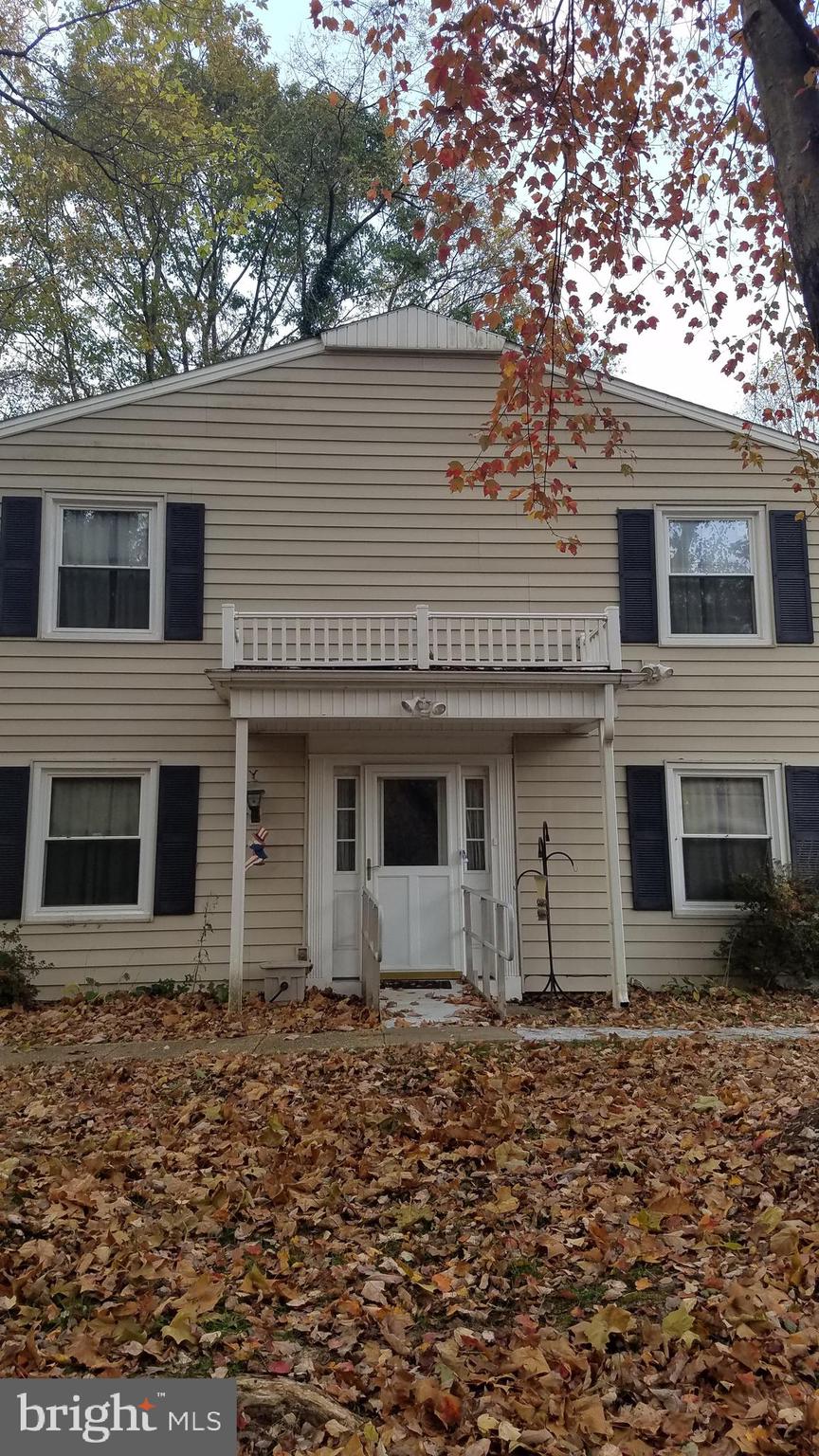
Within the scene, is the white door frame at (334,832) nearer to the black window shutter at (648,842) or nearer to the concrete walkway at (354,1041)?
the black window shutter at (648,842)

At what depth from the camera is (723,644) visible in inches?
413

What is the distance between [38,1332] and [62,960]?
6.78 m

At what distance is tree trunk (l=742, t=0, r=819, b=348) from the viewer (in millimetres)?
3820

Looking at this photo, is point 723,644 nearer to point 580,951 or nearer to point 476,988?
point 580,951

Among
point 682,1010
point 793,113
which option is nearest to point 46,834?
point 682,1010

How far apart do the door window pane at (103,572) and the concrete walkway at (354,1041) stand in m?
4.51

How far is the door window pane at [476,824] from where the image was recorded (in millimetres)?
10086

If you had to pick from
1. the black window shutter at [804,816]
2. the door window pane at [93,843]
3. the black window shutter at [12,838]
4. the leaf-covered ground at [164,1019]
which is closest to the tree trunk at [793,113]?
the leaf-covered ground at [164,1019]

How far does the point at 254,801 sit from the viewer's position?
9.74 metres

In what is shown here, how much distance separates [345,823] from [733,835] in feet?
13.9

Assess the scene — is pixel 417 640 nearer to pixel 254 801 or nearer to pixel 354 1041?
pixel 254 801

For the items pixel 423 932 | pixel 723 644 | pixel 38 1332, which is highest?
pixel 723 644

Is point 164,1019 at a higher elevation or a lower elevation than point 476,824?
lower

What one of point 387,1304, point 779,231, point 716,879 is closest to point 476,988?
point 716,879
